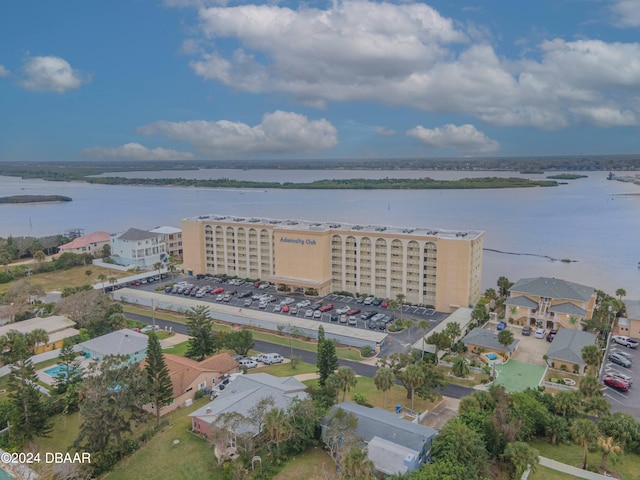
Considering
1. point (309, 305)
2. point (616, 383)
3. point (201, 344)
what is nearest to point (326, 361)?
point (201, 344)

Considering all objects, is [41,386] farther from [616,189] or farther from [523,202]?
[616,189]

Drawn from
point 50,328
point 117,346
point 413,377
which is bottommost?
point 50,328

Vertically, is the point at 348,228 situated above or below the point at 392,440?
above

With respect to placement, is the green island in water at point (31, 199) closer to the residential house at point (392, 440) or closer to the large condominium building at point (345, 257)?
the large condominium building at point (345, 257)

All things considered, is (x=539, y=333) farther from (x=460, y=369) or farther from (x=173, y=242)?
(x=173, y=242)

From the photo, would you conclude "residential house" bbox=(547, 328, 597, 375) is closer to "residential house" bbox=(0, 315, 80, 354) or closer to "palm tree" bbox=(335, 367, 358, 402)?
"palm tree" bbox=(335, 367, 358, 402)
